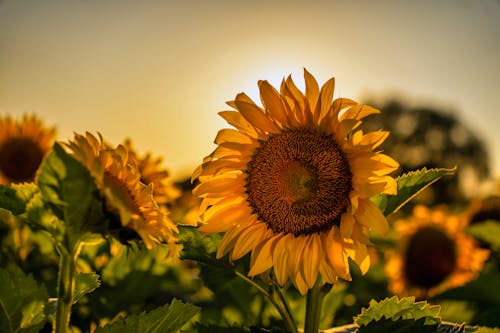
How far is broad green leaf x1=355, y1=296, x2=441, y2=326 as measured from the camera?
1591 millimetres

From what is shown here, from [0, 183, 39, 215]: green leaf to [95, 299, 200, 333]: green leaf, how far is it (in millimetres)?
282

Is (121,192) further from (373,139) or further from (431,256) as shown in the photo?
(431,256)

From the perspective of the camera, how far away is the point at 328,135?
5.70 ft

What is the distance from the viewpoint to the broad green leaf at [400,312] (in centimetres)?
159

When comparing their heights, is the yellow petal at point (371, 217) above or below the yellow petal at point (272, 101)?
below

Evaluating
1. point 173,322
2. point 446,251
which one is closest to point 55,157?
point 173,322

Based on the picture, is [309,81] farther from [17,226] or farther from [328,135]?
[17,226]

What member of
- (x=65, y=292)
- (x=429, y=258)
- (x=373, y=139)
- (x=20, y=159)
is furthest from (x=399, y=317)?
(x=429, y=258)

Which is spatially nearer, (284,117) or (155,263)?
(284,117)

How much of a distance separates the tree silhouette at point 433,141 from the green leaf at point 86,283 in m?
27.6

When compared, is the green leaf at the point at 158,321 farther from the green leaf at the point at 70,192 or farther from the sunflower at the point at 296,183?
the sunflower at the point at 296,183

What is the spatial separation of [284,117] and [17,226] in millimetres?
1453

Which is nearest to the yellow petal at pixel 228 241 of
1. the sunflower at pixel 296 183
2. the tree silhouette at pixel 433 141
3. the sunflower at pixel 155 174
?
the sunflower at pixel 296 183

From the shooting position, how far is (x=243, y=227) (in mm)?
1783
